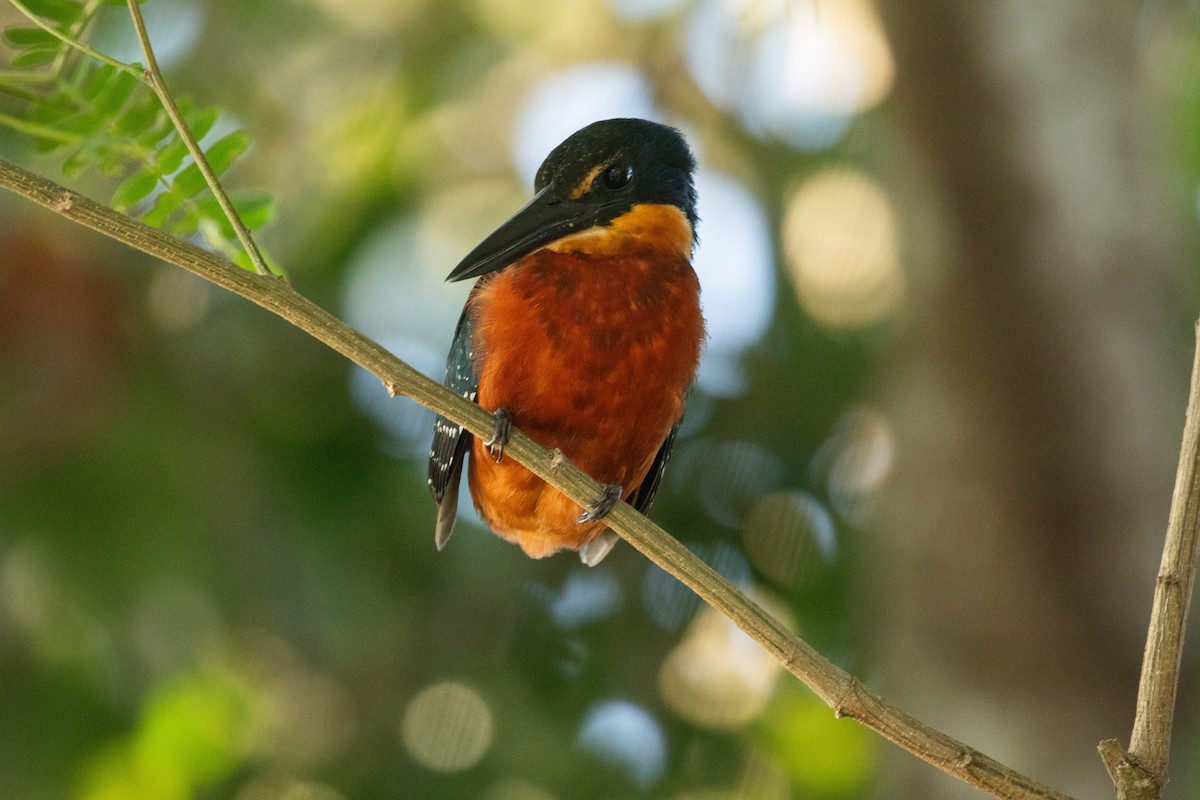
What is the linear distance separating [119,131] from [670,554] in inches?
45.6

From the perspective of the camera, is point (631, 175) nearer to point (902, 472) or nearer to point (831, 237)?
point (902, 472)

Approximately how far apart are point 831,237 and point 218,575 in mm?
2801

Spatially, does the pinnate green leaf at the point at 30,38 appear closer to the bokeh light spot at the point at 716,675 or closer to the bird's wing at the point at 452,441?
the bird's wing at the point at 452,441

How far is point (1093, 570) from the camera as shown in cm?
424

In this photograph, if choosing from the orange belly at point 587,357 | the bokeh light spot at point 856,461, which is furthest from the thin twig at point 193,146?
the bokeh light spot at point 856,461

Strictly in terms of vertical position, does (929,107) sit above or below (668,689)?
above

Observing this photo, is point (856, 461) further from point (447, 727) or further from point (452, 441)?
point (452, 441)

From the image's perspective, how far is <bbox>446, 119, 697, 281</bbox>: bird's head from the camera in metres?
2.77

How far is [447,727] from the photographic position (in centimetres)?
445

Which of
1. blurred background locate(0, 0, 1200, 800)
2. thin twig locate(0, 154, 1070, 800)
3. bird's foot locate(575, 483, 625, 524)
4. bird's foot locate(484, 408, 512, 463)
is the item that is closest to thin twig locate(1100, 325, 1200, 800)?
thin twig locate(0, 154, 1070, 800)

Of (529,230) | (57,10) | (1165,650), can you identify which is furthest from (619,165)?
(1165,650)

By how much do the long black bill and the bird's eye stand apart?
0.07 meters

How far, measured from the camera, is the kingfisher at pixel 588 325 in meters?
2.78

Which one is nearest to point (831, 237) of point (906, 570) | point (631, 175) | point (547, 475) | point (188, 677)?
point (906, 570)
